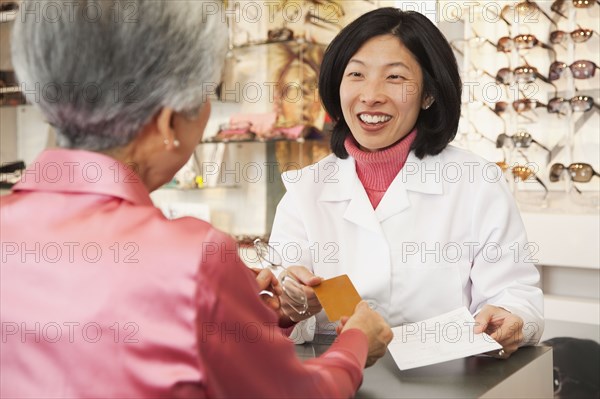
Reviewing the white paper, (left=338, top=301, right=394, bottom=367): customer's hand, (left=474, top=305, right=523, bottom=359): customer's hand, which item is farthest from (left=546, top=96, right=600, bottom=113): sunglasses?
(left=338, top=301, right=394, bottom=367): customer's hand

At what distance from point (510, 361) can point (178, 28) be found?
933 millimetres

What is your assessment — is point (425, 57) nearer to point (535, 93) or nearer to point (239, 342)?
point (239, 342)

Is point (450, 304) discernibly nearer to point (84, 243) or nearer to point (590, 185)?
point (84, 243)

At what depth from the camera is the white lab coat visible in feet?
5.51

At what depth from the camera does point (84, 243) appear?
828 millimetres

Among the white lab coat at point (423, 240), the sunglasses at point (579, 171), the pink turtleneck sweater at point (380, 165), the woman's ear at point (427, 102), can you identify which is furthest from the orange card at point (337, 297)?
the sunglasses at point (579, 171)

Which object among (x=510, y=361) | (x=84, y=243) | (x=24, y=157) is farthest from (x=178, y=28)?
(x=24, y=157)

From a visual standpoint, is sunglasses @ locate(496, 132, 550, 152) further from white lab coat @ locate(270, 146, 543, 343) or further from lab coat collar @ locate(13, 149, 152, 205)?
lab coat collar @ locate(13, 149, 152, 205)

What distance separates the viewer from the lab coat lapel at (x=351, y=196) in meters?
1.77

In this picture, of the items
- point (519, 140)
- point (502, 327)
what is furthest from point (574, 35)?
point (502, 327)

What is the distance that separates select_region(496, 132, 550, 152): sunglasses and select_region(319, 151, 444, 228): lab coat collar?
1.62m

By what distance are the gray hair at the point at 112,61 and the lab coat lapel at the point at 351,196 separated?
2.97 ft

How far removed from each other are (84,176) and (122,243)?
114 mm

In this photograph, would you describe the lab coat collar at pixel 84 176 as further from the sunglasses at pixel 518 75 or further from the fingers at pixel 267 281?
the sunglasses at pixel 518 75
